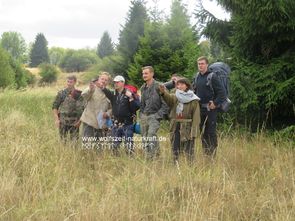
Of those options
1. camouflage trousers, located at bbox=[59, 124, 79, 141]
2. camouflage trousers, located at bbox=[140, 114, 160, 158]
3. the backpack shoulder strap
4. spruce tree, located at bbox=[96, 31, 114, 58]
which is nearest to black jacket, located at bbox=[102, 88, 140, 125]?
camouflage trousers, located at bbox=[140, 114, 160, 158]

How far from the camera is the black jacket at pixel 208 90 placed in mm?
6434

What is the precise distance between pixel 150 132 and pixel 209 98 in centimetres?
106

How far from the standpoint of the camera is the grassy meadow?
4273mm

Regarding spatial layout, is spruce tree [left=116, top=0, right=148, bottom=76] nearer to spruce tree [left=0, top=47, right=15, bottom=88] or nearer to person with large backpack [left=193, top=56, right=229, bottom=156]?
spruce tree [left=0, top=47, right=15, bottom=88]

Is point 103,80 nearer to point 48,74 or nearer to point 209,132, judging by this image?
point 209,132

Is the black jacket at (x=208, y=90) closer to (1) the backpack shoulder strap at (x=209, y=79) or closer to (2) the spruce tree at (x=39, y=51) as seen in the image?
(1) the backpack shoulder strap at (x=209, y=79)

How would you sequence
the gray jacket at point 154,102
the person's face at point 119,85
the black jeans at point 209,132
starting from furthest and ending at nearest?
the person's face at point 119,85, the gray jacket at point 154,102, the black jeans at point 209,132

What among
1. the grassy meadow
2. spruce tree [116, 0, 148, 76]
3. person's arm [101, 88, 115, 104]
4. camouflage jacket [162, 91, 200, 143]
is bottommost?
the grassy meadow

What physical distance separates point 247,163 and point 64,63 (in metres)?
81.1

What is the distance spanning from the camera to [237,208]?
4449 millimetres

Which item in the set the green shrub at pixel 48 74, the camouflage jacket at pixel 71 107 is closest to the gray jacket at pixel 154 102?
the camouflage jacket at pixel 71 107

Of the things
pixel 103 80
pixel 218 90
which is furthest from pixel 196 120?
pixel 103 80

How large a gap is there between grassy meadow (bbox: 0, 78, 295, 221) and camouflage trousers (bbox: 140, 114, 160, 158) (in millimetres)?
276

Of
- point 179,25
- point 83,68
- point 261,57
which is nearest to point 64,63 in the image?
point 83,68
